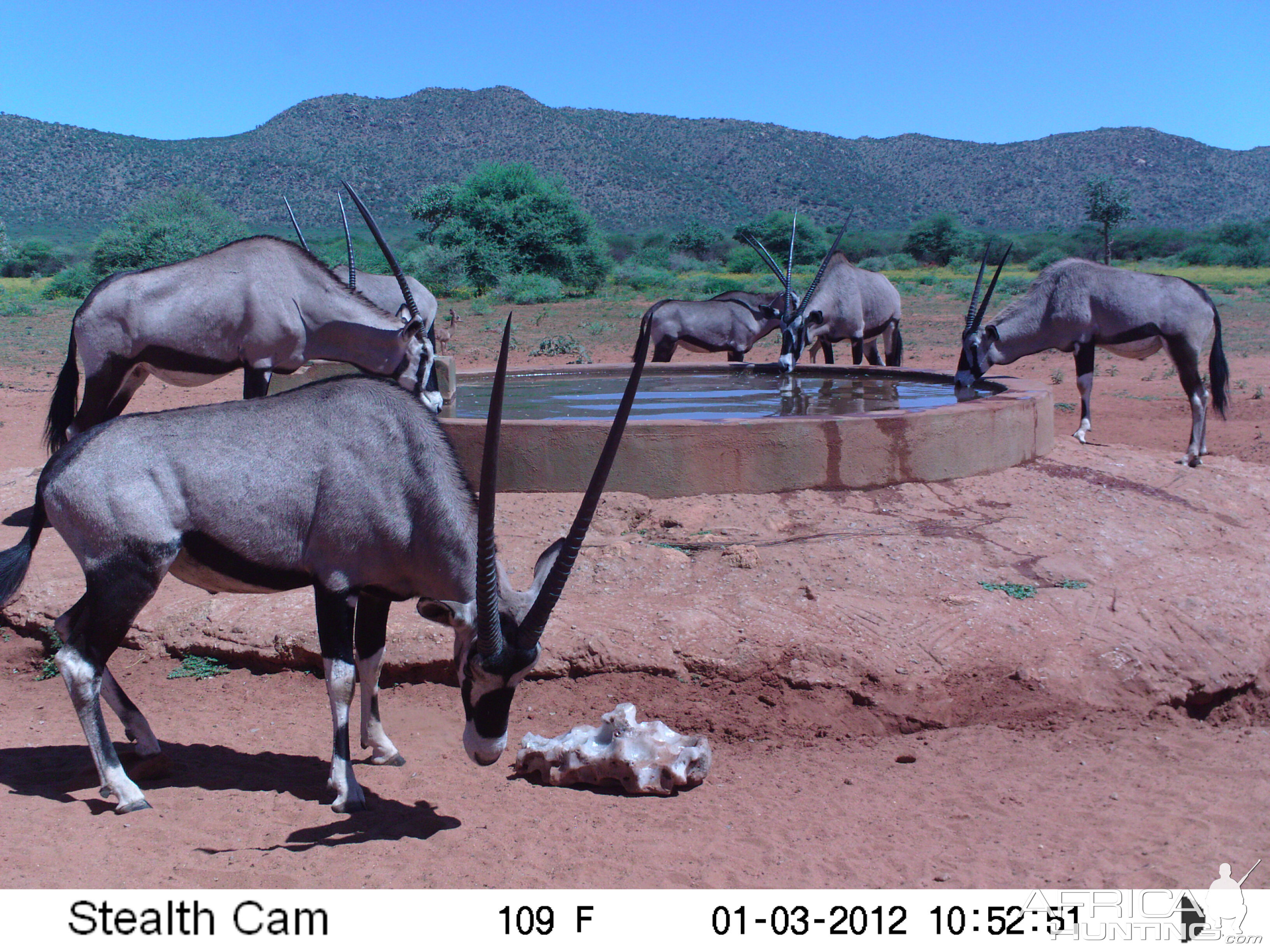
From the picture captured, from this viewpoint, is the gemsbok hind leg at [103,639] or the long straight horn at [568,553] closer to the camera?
the long straight horn at [568,553]

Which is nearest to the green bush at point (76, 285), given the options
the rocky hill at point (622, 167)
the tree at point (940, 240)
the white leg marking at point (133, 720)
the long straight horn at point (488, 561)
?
the white leg marking at point (133, 720)

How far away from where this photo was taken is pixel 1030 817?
381 cm

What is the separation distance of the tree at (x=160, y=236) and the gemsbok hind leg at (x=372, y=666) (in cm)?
3124

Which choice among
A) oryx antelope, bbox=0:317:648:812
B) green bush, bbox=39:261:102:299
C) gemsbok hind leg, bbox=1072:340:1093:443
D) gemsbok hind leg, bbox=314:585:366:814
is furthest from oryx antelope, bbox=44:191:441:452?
green bush, bbox=39:261:102:299

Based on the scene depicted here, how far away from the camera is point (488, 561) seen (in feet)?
11.0

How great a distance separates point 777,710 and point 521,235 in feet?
112

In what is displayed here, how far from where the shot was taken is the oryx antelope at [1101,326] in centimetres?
977

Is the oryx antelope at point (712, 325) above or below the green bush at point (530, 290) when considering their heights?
below

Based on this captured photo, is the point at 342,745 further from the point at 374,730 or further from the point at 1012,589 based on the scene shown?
the point at 1012,589

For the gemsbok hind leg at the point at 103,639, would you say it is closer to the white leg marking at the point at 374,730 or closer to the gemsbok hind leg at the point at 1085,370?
the white leg marking at the point at 374,730

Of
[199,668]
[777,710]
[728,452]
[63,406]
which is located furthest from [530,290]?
[777,710]

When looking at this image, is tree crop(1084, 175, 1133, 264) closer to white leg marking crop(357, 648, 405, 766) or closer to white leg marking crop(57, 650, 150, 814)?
white leg marking crop(357, 648, 405, 766)

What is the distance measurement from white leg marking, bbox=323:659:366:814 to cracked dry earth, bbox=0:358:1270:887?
8 centimetres

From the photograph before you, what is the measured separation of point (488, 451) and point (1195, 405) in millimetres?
8344
